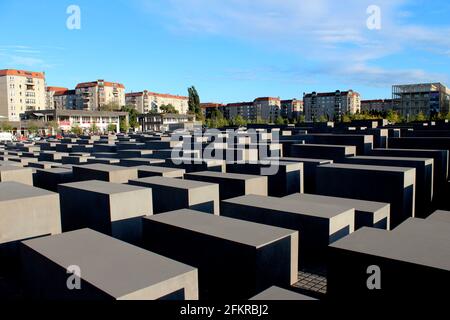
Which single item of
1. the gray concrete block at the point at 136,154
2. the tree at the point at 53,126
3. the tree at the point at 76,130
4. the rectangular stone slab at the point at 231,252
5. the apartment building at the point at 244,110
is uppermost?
the apartment building at the point at 244,110

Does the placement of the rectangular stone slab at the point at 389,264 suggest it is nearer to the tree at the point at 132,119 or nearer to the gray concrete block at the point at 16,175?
the gray concrete block at the point at 16,175

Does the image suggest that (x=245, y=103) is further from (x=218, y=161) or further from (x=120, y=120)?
(x=218, y=161)

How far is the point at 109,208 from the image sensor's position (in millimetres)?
10406

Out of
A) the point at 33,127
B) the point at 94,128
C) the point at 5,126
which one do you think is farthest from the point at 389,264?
the point at 94,128

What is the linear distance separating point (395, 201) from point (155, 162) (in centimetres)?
1147

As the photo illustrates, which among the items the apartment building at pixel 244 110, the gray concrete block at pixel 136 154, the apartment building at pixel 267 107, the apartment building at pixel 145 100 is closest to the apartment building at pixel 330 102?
the apartment building at pixel 267 107

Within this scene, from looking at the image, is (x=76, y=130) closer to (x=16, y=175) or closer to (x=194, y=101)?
(x=194, y=101)

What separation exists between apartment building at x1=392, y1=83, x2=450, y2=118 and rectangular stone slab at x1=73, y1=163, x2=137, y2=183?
3420 inches

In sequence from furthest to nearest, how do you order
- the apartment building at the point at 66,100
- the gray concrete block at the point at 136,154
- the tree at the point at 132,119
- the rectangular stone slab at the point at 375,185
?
1. the apartment building at the point at 66,100
2. the tree at the point at 132,119
3. the gray concrete block at the point at 136,154
4. the rectangular stone slab at the point at 375,185

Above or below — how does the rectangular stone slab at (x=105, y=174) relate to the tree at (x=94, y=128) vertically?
below

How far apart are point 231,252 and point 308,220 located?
103 inches

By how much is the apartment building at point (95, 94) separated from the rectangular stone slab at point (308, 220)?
350 ft

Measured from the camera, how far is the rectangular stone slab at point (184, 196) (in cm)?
1163
